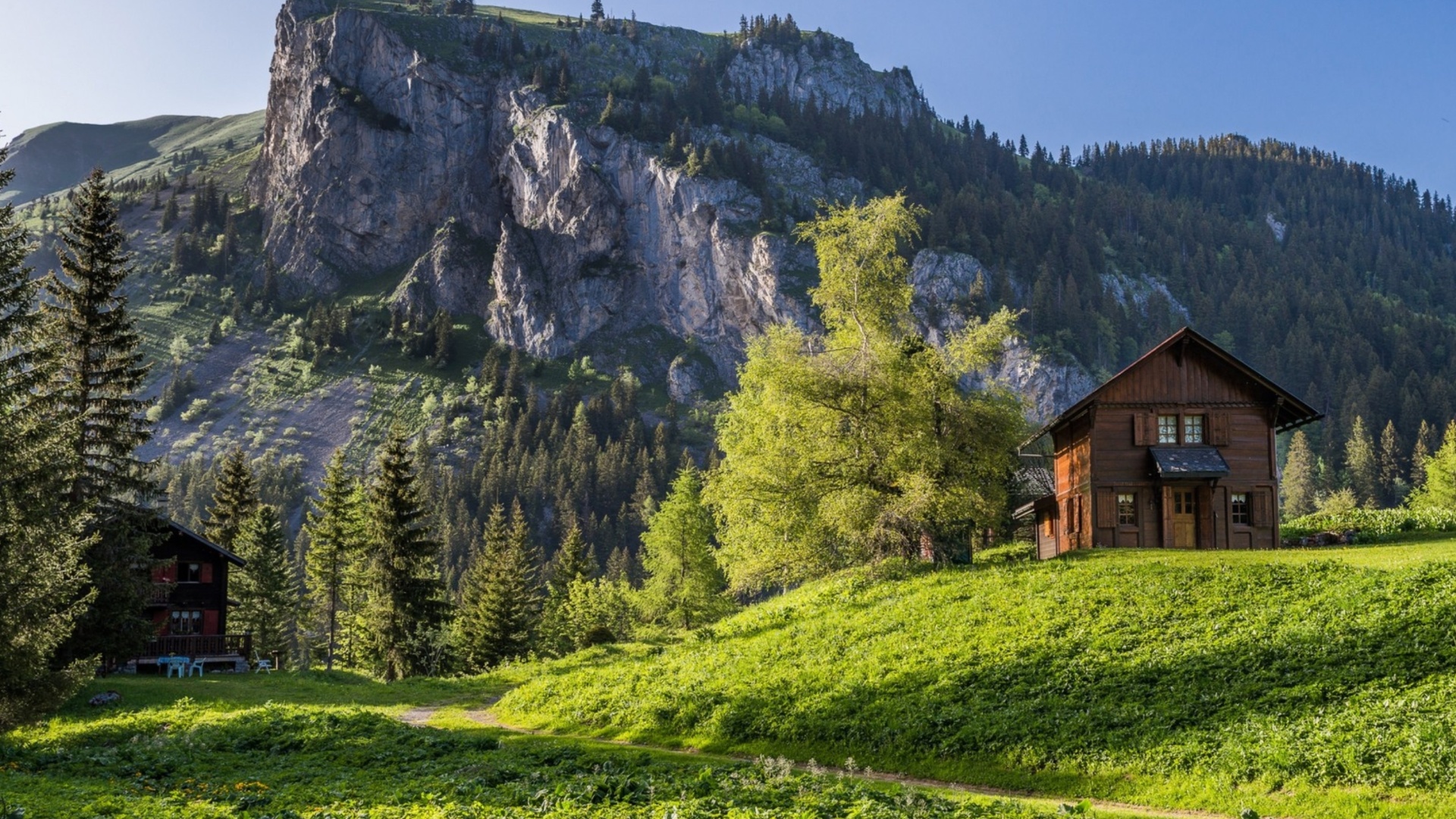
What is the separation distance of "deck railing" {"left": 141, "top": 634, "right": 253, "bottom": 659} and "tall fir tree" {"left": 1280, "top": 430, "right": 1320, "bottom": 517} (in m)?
140

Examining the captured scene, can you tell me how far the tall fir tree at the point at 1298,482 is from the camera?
14688 cm

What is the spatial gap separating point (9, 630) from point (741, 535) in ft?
83.9

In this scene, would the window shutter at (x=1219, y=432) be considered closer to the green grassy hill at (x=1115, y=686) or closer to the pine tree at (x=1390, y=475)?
the green grassy hill at (x=1115, y=686)

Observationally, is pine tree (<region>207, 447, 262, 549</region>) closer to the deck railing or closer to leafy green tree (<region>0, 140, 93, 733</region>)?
the deck railing

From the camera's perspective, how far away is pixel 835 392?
4288cm

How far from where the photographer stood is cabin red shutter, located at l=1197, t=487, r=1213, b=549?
4516 cm

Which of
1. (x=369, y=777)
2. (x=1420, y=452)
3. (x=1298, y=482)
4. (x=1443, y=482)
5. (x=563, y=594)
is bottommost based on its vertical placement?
(x=563, y=594)

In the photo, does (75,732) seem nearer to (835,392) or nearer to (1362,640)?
(835,392)

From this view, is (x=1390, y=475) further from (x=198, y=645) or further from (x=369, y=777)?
(x=369, y=777)

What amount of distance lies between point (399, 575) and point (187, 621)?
544 inches

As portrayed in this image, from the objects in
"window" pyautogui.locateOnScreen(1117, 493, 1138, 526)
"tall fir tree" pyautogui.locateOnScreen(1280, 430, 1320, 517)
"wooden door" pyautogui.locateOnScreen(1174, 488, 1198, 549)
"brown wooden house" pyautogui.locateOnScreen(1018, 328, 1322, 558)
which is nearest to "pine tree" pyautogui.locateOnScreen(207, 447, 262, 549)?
"brown wooden house" pyautogui.locateOnScreen(1018, 328, 1322, 558)

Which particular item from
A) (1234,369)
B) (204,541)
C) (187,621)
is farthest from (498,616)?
(1234,369)

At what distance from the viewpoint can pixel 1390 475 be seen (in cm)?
15200

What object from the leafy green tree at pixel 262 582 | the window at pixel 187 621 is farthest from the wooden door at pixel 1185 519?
the leafy green tree at pixel 262 582
